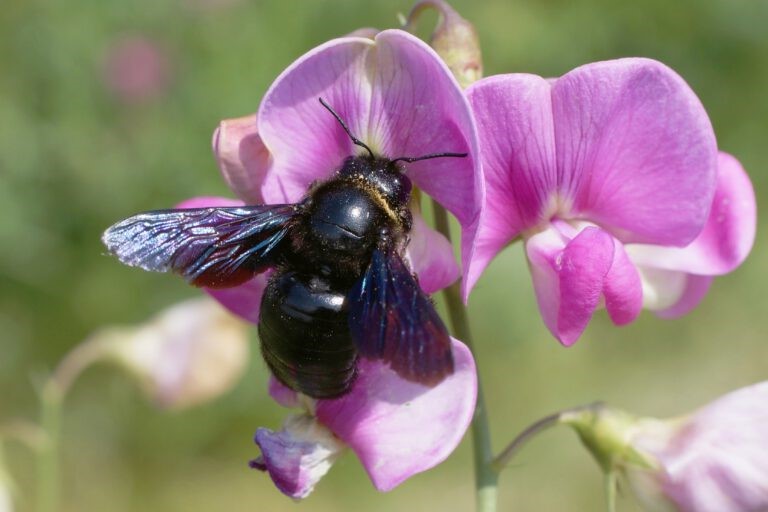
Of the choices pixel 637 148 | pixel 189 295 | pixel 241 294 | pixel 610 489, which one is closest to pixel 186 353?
pixel 241 294

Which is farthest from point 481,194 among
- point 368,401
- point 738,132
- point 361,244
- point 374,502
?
point 738,132

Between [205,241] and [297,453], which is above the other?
[205,241]

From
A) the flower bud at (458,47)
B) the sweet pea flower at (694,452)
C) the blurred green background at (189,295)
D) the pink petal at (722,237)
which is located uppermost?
the flower bud at (458,47)

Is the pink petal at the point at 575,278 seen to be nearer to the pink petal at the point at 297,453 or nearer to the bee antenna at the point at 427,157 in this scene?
the bee antenna at the point at 427,157

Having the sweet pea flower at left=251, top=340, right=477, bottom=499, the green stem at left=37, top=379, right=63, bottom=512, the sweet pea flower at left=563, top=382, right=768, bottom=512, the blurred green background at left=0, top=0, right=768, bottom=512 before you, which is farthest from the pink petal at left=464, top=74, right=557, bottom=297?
the blurred green background at left=0, top=0, right=768, bottom=512

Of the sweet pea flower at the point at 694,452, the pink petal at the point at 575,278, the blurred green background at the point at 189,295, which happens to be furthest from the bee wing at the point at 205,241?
the blurred green background at the point at 189,295

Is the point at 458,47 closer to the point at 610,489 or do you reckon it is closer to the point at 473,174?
the point at 473,174
